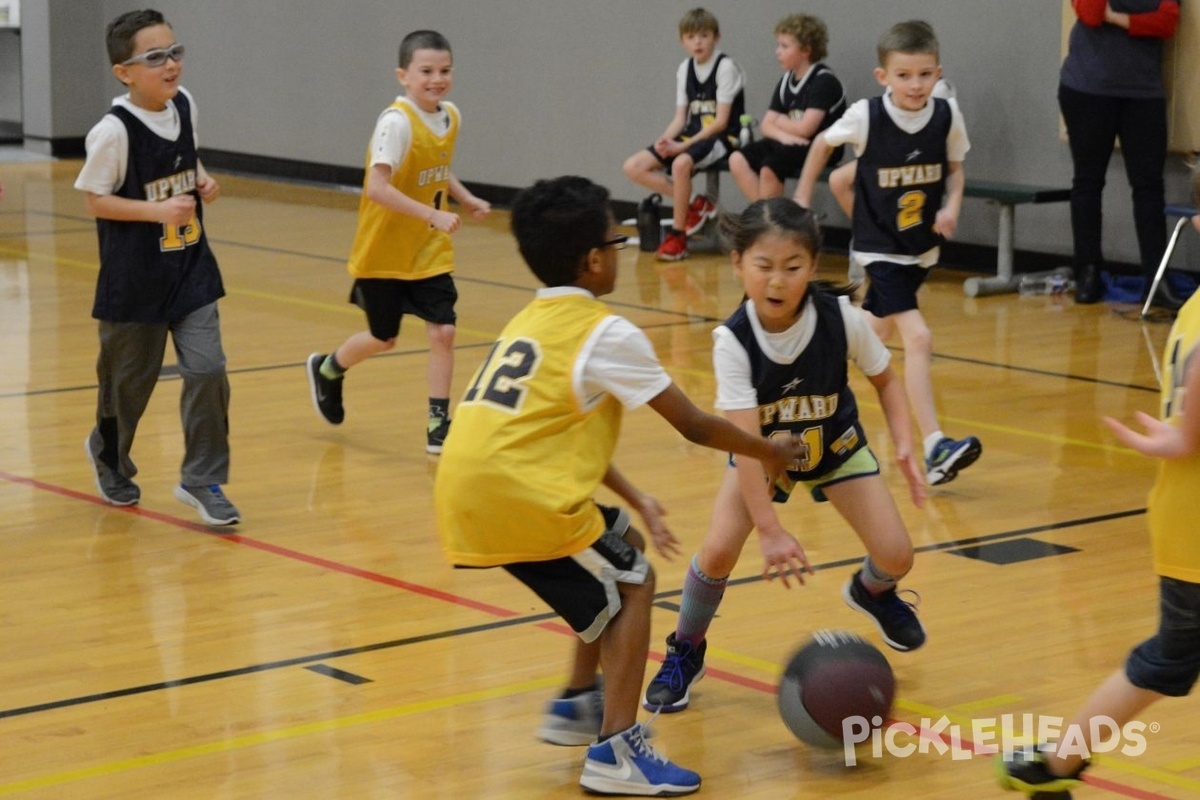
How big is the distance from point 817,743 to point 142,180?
117 inches

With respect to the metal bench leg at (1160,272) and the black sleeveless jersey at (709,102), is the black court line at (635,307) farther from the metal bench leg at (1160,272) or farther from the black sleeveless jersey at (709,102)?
the black sleeveless jersey at (709,102)

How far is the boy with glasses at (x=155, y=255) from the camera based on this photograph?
220 inches

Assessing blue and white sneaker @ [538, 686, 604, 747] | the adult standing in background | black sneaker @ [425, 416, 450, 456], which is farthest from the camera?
the adult standing in background

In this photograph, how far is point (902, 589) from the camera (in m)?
4.94

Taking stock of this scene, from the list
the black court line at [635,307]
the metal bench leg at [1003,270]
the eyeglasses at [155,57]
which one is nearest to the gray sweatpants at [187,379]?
the eyeglasses at [155,57]

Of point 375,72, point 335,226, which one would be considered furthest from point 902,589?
point 375,72

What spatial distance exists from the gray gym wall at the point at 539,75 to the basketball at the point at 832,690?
7022mm

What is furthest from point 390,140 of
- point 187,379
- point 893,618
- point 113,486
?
point 893,618

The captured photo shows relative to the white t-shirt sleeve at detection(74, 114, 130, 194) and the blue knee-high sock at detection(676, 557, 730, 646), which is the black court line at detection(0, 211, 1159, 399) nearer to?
the white t-shirt sleeve at detection(74, 114, 130, 194)

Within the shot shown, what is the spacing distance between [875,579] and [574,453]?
1.10 metres

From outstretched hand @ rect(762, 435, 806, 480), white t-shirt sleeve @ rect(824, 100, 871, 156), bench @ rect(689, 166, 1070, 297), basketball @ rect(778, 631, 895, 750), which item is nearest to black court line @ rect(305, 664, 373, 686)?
basketball @ rect(778, 631, 895, 750)

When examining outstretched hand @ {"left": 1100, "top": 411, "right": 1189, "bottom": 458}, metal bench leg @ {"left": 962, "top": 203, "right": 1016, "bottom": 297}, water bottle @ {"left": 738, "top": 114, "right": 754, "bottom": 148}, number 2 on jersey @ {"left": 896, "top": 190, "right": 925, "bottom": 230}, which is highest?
outstretched hand @ {"left": 1100, "top": 411, "right": 1189, "bottom": 458}

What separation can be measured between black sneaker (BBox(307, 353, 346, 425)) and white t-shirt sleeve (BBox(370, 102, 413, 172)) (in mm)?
872

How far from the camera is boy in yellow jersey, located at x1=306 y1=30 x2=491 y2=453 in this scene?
6887 mm
